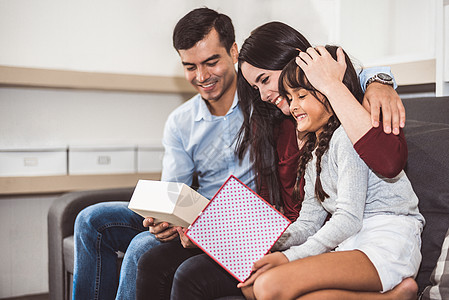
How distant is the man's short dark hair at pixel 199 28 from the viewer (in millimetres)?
1558

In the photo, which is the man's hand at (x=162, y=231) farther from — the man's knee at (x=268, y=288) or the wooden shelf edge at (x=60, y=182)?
the wooden shelf edge at (x=60, y=182)

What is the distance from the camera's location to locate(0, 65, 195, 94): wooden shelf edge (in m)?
2.19

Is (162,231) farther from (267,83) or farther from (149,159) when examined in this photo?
(149,159)

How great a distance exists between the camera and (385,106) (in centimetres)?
112

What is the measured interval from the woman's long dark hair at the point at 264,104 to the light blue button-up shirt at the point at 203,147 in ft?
0.27

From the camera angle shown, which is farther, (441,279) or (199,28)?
(199,28)

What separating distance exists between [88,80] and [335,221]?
166cm

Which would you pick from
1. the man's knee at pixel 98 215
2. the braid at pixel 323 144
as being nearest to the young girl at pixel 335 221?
the braid at pixel 323 144

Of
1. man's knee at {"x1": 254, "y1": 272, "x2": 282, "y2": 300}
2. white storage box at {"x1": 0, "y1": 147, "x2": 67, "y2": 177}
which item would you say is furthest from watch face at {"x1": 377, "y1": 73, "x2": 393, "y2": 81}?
white storage box at {"x1": 0, "y1": 147, "x2": 67, "y2": 177}

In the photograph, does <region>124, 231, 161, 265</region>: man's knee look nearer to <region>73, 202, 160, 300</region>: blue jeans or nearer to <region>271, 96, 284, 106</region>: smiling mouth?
<region>73, 202, 160, 300</region>: blue jeans

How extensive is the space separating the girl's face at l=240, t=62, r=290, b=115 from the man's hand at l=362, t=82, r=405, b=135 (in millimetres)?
246

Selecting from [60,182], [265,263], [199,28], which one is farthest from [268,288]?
[60,182]

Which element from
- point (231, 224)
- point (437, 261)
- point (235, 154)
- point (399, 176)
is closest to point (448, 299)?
point (437, 261)

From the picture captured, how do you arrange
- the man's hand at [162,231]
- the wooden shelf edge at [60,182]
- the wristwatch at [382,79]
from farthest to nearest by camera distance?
the wooden shelf edge at [60,182] → the man's hand at [162,231] → the wristwatch at [382,79]
